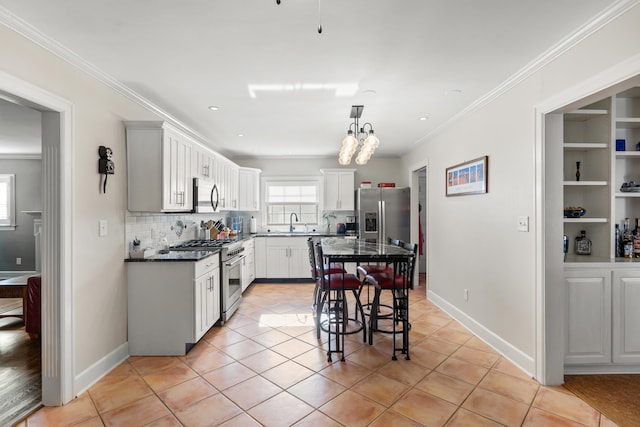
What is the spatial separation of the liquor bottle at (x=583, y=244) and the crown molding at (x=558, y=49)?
1.49 metres

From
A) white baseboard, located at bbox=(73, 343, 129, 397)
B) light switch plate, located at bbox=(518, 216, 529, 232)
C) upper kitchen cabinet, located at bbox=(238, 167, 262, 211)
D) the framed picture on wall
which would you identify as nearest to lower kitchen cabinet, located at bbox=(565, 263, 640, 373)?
light switch plate, located at bbox=(518, 216, 529, 232)

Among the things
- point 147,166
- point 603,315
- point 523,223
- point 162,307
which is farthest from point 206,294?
point 603,315

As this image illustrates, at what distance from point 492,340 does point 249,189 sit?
15.0 feet

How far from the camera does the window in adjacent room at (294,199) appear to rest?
6438mm

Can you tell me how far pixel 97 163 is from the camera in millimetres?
2555

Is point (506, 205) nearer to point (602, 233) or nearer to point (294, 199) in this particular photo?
point (602, 233)

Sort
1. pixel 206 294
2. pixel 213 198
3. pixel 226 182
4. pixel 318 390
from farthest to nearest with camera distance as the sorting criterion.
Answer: pixel 226 182
pixel 213 198
pixel 206 294
pixel 318 390

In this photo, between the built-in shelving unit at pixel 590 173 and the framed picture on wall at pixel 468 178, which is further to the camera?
the framed picture on wall at pixel 468 178

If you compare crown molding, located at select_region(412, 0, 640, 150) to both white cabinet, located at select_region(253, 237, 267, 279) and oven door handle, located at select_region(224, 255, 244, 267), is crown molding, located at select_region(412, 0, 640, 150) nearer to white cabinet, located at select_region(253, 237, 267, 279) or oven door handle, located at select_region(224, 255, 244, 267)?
oven door handle, located at select_region(224, 255, 244, 267)

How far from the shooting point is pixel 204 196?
3869mm

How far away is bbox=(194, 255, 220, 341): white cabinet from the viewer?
2.97m

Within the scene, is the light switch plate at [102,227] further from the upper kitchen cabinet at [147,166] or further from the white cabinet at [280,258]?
the white cabinet at [280,258]


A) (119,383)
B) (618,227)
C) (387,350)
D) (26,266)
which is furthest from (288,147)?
(26,266)

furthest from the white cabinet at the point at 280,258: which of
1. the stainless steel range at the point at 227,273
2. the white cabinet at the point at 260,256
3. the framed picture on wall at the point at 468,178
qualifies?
the framed picture on wall at the point at 468,178
